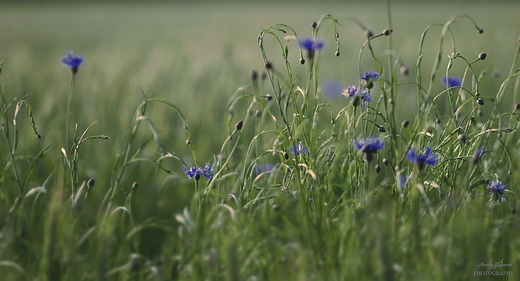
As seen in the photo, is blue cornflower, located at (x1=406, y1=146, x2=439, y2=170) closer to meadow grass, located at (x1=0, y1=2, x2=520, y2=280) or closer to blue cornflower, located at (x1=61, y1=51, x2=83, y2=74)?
meadow grass, located at (x1=0, y1=2, x2=520, y2=280)

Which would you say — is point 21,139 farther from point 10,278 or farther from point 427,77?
point 427,77

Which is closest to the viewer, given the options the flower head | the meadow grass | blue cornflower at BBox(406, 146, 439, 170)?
the meadow grass

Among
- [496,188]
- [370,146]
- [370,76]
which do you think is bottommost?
[496,188]

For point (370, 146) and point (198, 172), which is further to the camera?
point (198, 172)

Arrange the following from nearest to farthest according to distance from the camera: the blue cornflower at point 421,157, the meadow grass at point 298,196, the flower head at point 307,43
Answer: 1. the meadow grass at point 298,196
2. the blue cornflower at point 421,157
3. the flower head at point 307,43

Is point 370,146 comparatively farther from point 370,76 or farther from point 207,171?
point 207,171

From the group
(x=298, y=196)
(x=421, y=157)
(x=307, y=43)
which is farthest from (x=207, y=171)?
(x=421, y=157)

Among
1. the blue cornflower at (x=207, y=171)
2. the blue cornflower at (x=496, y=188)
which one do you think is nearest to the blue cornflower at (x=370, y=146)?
the blue cornflower at (x=496, y=188)

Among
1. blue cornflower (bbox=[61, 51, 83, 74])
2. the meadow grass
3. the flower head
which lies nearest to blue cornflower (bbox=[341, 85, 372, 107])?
the meadow grass

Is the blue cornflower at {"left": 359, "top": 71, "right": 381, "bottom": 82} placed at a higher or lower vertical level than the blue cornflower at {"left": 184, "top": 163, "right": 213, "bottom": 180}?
higher

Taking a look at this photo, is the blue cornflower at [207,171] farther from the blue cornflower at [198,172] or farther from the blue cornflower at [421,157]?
the blue cornflower at [421,157]

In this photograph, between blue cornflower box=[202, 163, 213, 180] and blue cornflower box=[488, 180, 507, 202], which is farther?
blue cornflower box=[202, 163, 213, 180]

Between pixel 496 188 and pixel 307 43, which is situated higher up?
pixel 307 43

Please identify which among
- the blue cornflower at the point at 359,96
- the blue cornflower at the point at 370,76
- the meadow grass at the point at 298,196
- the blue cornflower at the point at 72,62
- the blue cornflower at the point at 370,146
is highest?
the blue cornflower at the point at 72,62
